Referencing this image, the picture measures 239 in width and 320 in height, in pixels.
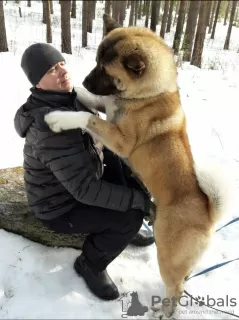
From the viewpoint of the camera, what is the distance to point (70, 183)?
87.5 inches

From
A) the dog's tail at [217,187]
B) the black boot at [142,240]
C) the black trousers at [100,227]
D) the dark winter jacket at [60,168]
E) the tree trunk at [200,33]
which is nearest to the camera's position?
the dog's tail at [217,187]

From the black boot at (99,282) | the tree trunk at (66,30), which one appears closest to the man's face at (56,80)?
the black boot at (99,282)

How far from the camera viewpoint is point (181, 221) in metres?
2.13

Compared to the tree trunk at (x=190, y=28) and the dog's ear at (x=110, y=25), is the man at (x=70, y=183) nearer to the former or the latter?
the dog's ear at (x=110, y=25)

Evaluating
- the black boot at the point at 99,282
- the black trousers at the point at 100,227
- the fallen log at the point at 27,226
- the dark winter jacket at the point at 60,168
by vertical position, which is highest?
the dark winter jacket at the point at 60,168

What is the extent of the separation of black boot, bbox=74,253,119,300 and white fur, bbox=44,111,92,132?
103 cm

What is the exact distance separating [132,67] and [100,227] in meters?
1.14

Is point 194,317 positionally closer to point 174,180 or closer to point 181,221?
point 181,221

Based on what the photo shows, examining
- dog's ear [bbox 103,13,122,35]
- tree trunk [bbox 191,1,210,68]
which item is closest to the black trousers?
dog's ear [bbox 103,13,122,35]

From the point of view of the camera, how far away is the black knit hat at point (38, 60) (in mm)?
2174

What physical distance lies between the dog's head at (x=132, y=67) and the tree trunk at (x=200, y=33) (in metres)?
9.47

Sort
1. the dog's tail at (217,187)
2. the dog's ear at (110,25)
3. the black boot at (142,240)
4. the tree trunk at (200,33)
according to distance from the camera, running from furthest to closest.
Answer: the tree trunk at (200,33), the black boot at (142,240), the dog's ear at (110,25), the dog's tail at (217,187)

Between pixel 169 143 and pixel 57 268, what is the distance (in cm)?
132

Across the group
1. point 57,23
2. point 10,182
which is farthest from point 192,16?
point 57,23
